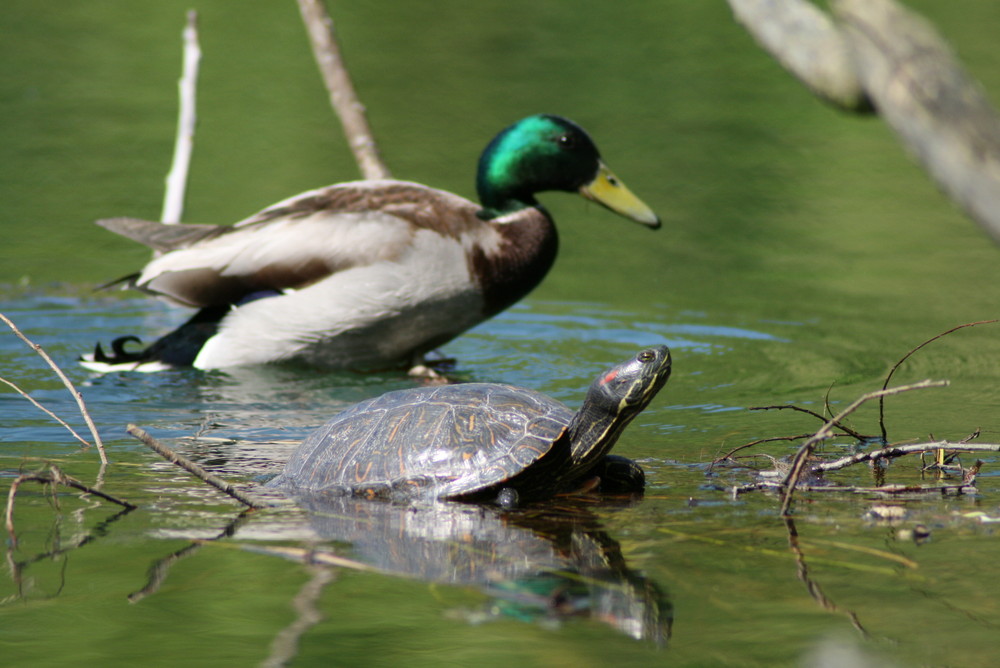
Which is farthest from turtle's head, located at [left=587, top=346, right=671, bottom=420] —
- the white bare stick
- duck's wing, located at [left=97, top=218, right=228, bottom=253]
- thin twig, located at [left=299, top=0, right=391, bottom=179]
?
the white bare stick

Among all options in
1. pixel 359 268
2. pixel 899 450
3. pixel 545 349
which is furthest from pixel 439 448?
pixel 545 349

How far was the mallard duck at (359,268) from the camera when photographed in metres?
7.13

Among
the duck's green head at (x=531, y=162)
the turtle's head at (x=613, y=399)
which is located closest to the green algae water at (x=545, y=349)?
the turtle's head at (x=613, y=399)

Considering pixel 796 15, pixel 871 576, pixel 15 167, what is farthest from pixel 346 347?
pixel 15 167

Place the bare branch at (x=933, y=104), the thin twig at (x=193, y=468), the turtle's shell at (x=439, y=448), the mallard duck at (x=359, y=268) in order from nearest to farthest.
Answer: the bare branch at (x=933, y=104) < the thin twig at (x=193, y=468) < the turtle's shell at (x=439, y=448) < the mallard duck at (x=359, y=268)

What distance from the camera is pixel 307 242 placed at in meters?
7.25

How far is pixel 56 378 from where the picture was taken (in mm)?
6988

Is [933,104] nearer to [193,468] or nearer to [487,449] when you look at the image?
[487,449]

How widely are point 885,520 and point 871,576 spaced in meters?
0.55

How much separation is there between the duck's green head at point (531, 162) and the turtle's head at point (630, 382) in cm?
292

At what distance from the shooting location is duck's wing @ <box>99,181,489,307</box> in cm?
716

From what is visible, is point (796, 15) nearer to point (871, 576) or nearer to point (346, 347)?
point (871, 576)

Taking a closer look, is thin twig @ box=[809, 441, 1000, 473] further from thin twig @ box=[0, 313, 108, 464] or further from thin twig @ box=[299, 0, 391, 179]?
thin twig @ box=[299, 0, 391, 179]

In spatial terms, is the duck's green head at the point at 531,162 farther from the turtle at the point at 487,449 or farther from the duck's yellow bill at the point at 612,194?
the turtle at the point at 487,449
